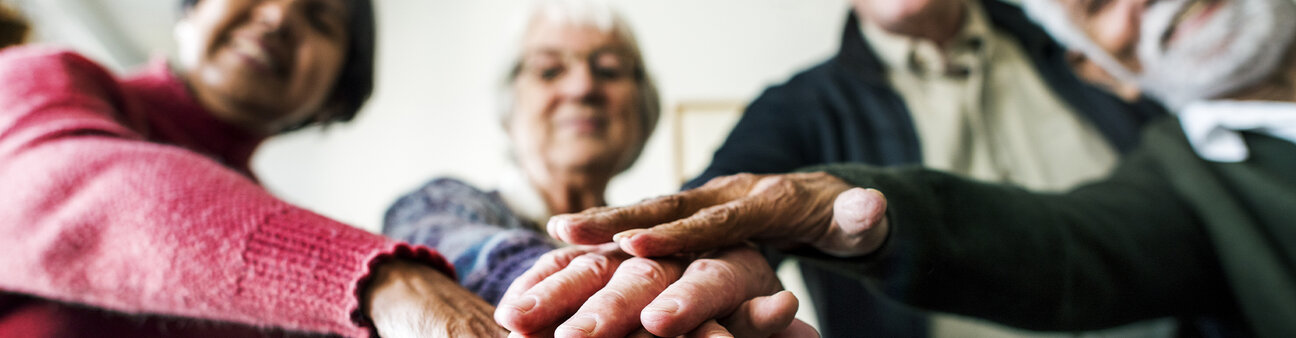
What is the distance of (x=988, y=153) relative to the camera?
0.53 m

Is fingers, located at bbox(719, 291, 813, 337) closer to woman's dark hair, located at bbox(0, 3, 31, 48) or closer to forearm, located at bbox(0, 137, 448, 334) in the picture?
forearm, located at bbox(0, 137, 448, 334)

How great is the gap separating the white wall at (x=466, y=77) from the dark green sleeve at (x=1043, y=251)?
237 mm

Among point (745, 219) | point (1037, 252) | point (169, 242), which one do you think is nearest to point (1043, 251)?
point (1037, 252)

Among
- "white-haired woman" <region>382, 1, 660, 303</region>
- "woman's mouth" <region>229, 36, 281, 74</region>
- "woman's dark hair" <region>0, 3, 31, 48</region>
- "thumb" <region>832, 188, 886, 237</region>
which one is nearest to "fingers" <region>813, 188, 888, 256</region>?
"thumb" <region>832, 188, 886, 237</region>

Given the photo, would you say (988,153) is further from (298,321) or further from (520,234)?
(298,321)

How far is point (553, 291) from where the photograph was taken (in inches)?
8.7

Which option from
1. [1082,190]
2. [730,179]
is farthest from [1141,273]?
[730,179]

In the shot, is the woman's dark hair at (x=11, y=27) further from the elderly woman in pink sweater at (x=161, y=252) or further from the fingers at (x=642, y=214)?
the fingers at (x=642, y=214)

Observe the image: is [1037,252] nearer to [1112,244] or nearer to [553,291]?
[1112,244]

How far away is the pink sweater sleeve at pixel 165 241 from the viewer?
0.87 feet

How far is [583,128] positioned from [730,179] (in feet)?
0.72

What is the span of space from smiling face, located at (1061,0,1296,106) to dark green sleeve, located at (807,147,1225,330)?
0.34 ft

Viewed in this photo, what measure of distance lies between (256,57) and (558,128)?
229 millimetres

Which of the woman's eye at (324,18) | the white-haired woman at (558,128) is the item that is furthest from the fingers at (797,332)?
the woman's eye at (324,18)
